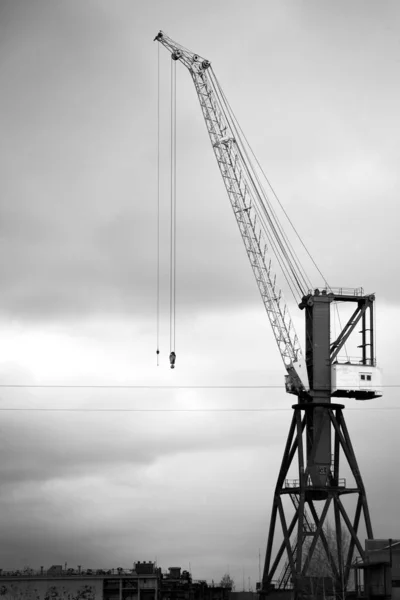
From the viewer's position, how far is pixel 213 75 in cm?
12094

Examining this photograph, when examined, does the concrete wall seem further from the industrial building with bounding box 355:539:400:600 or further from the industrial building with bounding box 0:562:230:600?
the industrial building with bounding box 355:539:400:600

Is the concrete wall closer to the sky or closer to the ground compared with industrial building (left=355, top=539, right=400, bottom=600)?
closer to the ground

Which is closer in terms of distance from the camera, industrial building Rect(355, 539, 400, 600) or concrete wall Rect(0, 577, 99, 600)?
industrial building Rect(355, 539, 400, 600)

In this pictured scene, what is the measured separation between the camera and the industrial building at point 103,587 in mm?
164625

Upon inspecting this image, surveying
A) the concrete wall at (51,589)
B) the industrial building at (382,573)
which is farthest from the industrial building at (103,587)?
the industrial building at (382,573)

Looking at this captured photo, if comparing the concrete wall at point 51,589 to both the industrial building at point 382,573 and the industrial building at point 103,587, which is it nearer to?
the industrial building at point 103,587

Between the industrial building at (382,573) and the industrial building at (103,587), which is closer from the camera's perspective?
the industrial building at (382,573)

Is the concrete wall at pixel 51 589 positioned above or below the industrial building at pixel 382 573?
below

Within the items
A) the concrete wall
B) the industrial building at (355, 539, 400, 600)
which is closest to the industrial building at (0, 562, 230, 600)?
the concrete wall

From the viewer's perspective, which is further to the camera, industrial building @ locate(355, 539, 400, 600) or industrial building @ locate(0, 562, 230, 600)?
industrial building @ locate(0, 562, 230, 600)

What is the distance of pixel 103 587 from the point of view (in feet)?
541

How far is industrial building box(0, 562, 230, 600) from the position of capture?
540 feet

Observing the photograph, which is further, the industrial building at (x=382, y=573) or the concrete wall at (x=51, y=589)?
the concrete wall at (x=51, y=589)

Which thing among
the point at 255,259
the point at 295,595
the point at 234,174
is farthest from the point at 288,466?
the point at 234,174
